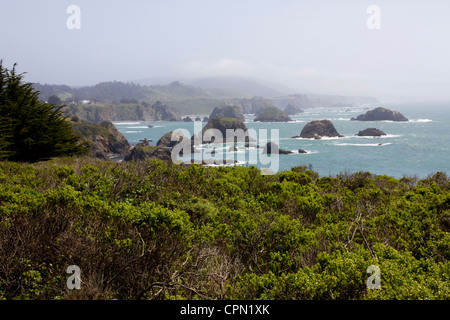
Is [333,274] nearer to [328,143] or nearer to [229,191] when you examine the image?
[229,191]

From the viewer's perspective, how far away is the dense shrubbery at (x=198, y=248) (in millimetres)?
4480

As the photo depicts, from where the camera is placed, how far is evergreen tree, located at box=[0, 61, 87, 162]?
17688 mm

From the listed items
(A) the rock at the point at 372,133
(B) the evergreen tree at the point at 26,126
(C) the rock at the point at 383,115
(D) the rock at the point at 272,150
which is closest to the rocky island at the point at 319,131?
(A) the rock at the point at 372,133

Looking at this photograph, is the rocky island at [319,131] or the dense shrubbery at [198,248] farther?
the rocky island at [319,131]

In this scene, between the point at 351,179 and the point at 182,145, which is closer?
the point at 351,179

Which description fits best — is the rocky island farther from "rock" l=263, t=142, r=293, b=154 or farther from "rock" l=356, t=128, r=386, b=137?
"rock" l=263, t=142, r=293, b=154

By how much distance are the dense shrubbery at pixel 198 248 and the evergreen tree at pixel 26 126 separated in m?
9.49

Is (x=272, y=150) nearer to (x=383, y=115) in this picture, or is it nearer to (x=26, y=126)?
(x=26, y=126)

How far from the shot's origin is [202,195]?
1050 centimetres

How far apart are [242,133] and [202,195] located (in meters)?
115

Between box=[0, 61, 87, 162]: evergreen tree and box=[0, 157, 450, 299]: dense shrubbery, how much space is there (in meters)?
9.49

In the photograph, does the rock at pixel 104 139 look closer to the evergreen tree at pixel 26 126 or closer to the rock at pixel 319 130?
the rock at pixel 319 130

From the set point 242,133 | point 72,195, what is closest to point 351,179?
point 72,195

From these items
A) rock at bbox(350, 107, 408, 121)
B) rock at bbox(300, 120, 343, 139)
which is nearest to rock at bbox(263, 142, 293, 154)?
rock at bbox(300, 120, 343, 139)
